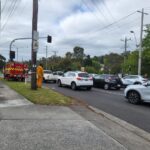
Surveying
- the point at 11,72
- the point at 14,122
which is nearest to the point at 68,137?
the point at 14,122

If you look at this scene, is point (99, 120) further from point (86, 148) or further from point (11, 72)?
point (11, 72)

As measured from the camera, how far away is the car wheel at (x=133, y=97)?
17.0 m

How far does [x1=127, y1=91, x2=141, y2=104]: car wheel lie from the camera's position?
55.8ft

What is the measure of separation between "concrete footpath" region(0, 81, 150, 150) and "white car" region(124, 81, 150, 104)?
5339mm

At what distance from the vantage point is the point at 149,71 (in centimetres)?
6875

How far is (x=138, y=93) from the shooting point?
1706 cm

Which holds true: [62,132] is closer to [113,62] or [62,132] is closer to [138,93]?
[138,93]

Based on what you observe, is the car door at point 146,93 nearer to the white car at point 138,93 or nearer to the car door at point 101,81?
the white car at point 138,93

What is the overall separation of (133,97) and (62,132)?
9.50m

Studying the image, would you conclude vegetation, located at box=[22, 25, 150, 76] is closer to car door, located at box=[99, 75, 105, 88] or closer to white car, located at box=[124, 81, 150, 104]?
car door, located at box=[99, 75, 105, 88]

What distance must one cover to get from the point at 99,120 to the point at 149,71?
196ft

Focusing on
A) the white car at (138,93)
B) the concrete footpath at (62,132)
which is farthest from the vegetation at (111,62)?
the concrete footpath at (62,132)

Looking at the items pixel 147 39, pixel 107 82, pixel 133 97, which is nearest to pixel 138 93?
pixel 133 97

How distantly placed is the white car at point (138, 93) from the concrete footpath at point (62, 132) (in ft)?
17.5
